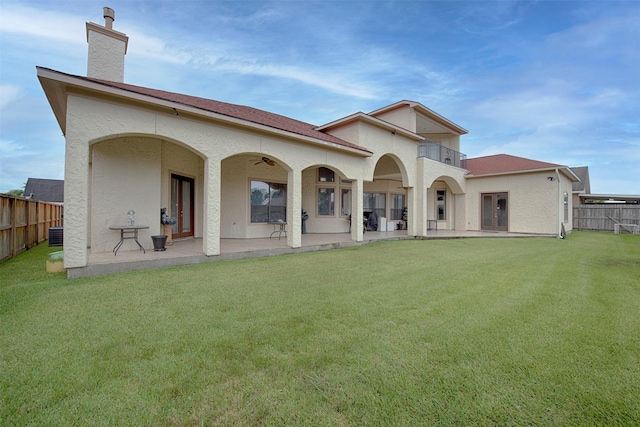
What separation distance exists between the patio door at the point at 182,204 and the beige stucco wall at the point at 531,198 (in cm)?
1644

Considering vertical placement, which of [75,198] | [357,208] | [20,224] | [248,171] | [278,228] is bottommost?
[278,228]

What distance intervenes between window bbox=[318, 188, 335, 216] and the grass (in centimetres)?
894

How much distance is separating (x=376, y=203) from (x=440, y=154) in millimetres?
4575

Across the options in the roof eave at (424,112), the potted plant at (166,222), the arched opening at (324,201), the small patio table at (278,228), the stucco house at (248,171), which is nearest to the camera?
the stucco house at (248,171)

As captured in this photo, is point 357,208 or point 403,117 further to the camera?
point 403,117

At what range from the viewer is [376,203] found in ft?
→ 55.6

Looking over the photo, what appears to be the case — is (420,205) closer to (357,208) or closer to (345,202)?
(345,202)

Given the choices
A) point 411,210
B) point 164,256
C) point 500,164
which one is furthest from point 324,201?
point 500,164

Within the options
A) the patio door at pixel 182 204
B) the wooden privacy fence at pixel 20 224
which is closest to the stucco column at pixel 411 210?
the patio door at pixel 182 204

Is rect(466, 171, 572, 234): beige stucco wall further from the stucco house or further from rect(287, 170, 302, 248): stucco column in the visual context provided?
rect(287, 170, 302, 248): stucco column

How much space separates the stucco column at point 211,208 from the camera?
7375mm

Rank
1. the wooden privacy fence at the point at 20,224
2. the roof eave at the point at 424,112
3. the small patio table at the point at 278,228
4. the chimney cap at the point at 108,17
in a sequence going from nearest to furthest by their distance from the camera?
the wooden privacy fence at the point at 20,224
the chimney cap at the point at 108,17
the small patio table at the point at 278,228
the roof eave at the point at 424,112

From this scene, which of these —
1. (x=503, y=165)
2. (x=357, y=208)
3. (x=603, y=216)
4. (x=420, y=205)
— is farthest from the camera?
(x=603, y=216)

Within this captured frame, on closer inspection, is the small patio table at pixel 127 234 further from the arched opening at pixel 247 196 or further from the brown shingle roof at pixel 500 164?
the brown shingle roof at pixel 500 164
